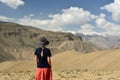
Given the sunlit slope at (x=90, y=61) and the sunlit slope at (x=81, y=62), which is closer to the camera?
the sunlit slope at (x=90, y=61)

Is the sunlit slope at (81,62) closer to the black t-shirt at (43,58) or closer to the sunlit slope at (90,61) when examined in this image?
the sunlit slope at (90,61)

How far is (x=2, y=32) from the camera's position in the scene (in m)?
187

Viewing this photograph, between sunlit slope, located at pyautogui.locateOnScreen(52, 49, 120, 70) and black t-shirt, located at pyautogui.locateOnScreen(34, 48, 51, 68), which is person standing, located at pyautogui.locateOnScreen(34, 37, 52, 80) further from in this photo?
sunlit slope, located at pyautogui.locateOnScreen(52, 49, 120, 70)

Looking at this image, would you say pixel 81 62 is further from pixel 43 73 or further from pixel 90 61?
pixel 43 73

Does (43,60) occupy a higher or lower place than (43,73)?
higher

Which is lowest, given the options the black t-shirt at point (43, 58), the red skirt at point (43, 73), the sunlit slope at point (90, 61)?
the red skirt at point (43, 73)

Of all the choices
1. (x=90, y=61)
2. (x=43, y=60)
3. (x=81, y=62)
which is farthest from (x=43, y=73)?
(x=81, y=62)

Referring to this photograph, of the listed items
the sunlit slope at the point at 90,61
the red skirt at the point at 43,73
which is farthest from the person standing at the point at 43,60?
the sunlit slope at the point at 90,61

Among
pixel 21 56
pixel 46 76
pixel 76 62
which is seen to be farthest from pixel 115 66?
pixel 21 56

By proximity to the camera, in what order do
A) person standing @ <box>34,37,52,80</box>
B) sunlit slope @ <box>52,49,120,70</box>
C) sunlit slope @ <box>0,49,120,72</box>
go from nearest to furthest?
person standing @ <box>34,37,52,80</box> < sunlit slope @ <box>52,49,120,70</box> < sunlit slope @ <box>0,49,120,72</box>

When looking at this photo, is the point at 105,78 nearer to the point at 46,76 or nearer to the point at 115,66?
the point at 46,76

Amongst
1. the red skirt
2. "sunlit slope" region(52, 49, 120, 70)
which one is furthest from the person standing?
"sunlit slope" region(52, 49, 120, 70)

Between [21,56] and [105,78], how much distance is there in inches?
6172

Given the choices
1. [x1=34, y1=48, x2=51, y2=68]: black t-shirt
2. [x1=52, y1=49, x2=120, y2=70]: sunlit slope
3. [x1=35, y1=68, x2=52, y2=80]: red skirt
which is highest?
[x1=52, y1=49, x2=120, y2=70]: sunlit slope
